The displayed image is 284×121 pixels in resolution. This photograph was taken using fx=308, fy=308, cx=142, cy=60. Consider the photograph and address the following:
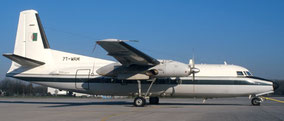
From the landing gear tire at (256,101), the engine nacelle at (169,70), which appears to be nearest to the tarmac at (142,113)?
the landing gear tire at (256,101)

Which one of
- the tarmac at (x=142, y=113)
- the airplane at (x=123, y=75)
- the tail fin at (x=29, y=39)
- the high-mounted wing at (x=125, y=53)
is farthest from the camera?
the tail fin at (x=29, y=39)

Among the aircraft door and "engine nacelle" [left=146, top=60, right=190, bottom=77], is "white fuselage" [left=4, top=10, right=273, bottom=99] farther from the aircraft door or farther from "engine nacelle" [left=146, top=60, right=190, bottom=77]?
"engine nacelle" [left=146, top=60, right=190, bottom=77]

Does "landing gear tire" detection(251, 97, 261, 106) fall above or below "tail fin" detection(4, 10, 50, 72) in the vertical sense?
below

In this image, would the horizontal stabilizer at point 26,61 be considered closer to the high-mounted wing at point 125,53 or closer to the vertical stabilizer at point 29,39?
the vertical stabilizer at point 29,39

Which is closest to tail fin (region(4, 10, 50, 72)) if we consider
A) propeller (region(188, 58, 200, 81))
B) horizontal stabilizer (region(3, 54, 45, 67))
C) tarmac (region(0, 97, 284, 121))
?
horizontal stabilizer (region(3, 54, 45, 67))

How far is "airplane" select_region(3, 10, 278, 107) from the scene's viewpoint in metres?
20.2

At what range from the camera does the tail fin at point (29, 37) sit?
22.6 metres

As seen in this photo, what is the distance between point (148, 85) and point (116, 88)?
7.45 ft

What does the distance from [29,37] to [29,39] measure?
0.49ft

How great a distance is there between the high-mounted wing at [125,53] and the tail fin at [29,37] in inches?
279

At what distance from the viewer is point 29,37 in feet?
74.7

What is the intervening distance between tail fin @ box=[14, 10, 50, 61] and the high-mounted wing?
709 cm

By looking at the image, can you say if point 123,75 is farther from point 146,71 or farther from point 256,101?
point 256,101

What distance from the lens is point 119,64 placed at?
66.6 feet
